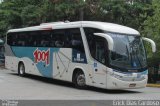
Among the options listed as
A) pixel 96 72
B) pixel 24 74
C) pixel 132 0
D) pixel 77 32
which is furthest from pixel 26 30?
pixel 132 0

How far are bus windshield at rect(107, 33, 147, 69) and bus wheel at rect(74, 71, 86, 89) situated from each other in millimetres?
2297

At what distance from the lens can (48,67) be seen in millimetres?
23531

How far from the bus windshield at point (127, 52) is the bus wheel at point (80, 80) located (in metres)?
2.30

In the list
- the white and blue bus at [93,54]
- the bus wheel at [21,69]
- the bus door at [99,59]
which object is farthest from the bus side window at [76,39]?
the bus wheel at [21,69]

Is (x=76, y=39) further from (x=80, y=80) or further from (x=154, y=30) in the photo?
(x=154, y=30)

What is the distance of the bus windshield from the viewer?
18.3 m

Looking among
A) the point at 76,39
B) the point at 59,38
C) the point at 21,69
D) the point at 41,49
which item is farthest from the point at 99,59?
the point at 21,69

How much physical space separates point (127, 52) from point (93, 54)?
1.56 m

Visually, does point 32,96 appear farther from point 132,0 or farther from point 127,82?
point 132,0

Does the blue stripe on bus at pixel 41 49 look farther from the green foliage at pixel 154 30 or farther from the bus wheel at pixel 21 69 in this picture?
the green foliage at pixel 154 30

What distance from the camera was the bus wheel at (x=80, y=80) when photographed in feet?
65.9

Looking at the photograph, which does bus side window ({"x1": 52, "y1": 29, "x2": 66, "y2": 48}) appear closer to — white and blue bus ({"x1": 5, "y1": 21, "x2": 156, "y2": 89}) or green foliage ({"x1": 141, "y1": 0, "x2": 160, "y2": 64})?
white and blue bus ({"x1": 5, "y1": 21, "x2": 156, "y2": 89})

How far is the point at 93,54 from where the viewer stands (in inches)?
757

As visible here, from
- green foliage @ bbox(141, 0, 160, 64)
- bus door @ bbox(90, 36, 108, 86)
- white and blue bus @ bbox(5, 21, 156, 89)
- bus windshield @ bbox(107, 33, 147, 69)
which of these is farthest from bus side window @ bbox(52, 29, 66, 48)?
green foliage @ bbox(141, 0, 160, 64)
